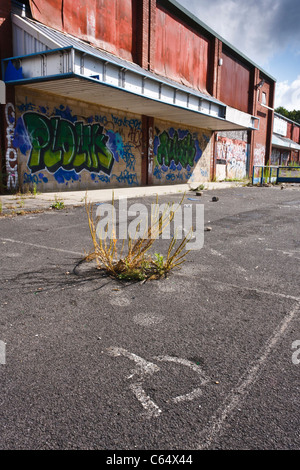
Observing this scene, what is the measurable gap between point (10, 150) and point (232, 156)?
66.3ft

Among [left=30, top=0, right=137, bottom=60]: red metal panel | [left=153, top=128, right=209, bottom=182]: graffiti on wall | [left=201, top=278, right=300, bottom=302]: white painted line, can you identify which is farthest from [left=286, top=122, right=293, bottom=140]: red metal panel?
[left=201, top=278, right=300, bottom=302]: white painted line

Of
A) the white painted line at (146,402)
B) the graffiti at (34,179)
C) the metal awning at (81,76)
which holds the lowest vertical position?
the white painted line at (146,402)

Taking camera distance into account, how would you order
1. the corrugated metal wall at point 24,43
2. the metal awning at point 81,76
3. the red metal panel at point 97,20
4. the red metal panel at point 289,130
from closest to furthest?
the metal awning at point 81,76, the corrugated metal wall at point 24,43, the red metal panel at point 97,20, the red metal panel at point 289,130

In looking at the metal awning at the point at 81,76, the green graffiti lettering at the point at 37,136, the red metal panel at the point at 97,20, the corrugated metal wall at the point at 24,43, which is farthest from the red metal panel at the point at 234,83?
A: the corrugated metal wall at the point at 24,43

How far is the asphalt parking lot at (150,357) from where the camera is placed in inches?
72.8

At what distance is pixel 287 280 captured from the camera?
165 inches

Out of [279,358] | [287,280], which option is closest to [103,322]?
[279,358]

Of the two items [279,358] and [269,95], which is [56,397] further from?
[269,95]

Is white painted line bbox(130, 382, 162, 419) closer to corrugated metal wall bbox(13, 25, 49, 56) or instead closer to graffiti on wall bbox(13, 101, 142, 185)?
corrugated metal wall bbox(13, 25, 49, 56)

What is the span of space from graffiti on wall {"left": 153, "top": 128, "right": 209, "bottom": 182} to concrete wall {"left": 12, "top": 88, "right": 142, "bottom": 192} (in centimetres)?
192

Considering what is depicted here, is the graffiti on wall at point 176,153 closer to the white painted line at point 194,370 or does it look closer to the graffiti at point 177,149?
the graffiti at point 177,149

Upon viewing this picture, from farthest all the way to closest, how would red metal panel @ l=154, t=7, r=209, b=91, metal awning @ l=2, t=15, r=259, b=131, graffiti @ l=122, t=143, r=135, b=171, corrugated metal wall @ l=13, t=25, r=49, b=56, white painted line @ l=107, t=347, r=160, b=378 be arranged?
red metal panel @ l=154, t=7, r=209, b=91 < graffiti @ l=122, t=143, r=135, b=171 < corrugated metal wall @ l=13, t=25, r=49, b=56 < metal awning @ l=2, t=15, r=259, b=131 < white painted line @ l=107, t=347, r=160, b=378

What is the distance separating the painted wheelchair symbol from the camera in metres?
2.03

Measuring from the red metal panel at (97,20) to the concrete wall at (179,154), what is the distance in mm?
4574
